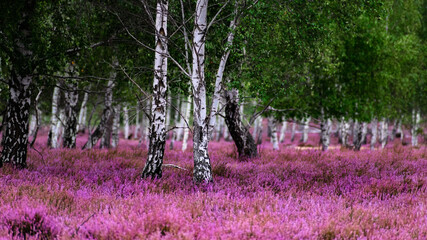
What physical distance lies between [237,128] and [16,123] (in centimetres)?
626

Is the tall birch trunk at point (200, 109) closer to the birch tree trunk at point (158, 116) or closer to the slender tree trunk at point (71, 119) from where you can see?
the birch tree trunk at point (158, 116)

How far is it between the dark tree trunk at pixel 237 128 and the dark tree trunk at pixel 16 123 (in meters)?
5.64

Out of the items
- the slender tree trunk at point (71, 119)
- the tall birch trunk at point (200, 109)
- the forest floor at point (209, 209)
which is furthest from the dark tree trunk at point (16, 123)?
the slender tree trunk at point (71, 119)

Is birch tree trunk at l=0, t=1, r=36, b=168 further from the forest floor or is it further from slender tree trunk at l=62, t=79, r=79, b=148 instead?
slender tree trunk at l=62, t=79, r=79, b=148

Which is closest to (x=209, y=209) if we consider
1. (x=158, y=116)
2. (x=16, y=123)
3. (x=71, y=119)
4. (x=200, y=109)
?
(x=200, y=109)

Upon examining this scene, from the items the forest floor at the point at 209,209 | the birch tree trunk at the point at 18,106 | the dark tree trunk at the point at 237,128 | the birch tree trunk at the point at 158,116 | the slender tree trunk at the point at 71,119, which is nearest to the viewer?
the forest floor at the point at 209,209

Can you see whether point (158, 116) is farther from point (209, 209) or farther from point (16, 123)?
point (16, 123)

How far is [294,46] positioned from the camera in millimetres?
7258

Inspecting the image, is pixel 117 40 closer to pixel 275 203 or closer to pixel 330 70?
pixel 275 203

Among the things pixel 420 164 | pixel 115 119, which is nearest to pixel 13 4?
pixel 420 164

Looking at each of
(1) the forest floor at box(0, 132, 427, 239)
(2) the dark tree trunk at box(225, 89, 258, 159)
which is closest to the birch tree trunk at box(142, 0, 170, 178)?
(1) the forest floor at box(0, 132, 427, 239)

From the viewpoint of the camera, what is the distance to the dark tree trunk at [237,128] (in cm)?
1026

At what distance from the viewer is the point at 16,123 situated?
690 cm

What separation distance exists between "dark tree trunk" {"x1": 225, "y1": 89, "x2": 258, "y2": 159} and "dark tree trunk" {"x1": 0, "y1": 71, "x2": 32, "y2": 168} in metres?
5.64
